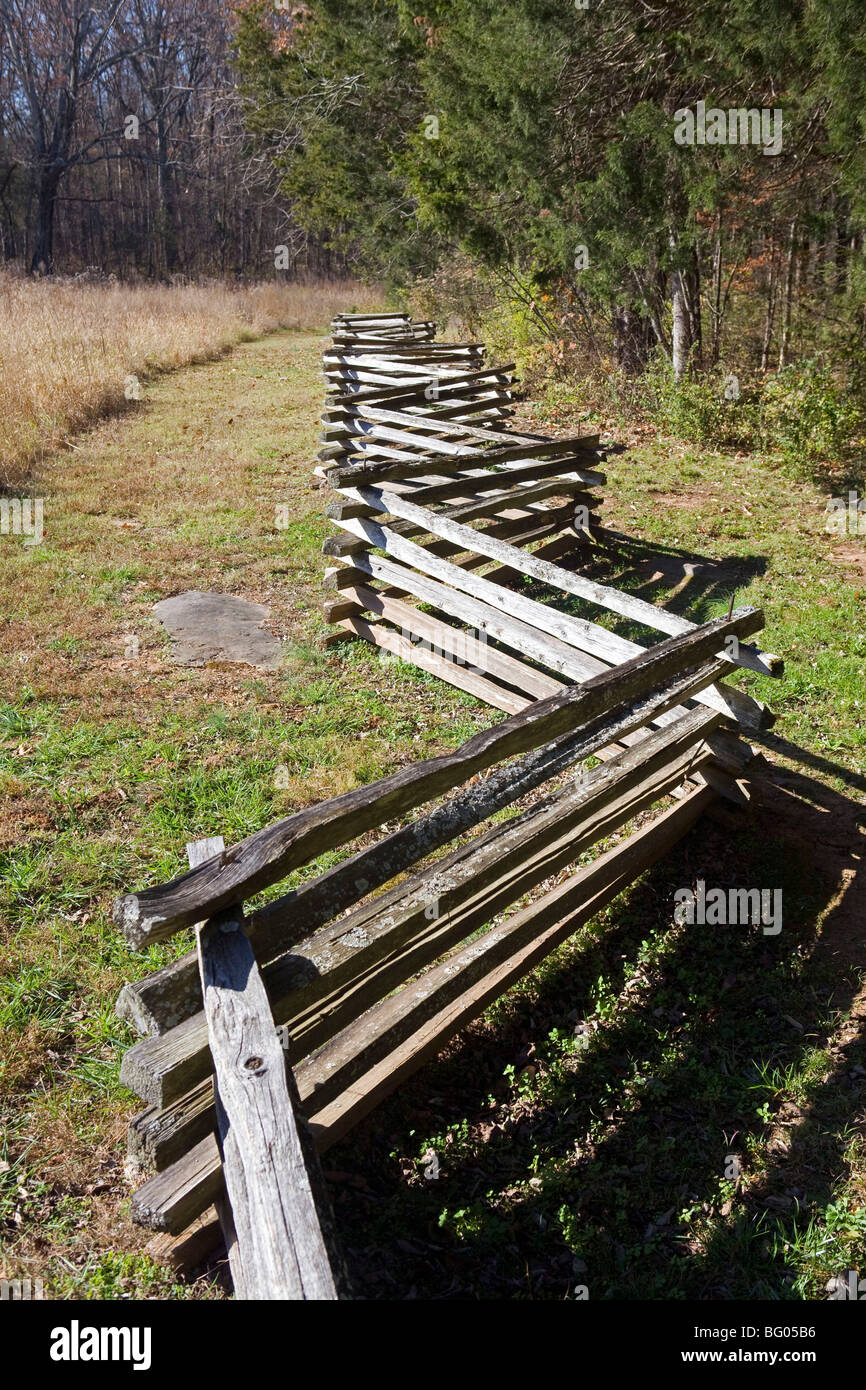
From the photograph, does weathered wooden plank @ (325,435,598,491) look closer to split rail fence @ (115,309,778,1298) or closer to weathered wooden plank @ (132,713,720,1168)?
split rail fence @ (115,309,778,1298)

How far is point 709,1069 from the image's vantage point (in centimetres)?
332

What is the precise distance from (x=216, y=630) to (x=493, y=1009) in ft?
12.9

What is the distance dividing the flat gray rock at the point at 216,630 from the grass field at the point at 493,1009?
0.15 metres

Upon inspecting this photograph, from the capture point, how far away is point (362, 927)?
9.43ft

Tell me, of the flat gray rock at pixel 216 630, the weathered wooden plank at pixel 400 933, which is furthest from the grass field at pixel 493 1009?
the weathered wooden plank at pixel 400 933

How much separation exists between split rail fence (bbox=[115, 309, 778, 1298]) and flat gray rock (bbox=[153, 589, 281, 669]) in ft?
7.31

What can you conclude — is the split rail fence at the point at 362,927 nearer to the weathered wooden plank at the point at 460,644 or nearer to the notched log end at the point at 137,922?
the notched log end at the point at 137,922

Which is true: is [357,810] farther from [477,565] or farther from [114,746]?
[477,565]

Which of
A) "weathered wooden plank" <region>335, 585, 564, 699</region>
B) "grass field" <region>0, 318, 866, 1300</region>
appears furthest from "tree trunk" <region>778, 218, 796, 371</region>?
"weathered wooden plank" <region>335, 585, 564, 699</region>

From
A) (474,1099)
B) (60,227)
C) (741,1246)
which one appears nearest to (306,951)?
(474,1099)

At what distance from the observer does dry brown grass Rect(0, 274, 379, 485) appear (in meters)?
→ 11.4

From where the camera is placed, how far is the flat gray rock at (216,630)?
6.24 m

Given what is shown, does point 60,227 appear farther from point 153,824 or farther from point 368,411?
point 153,824
